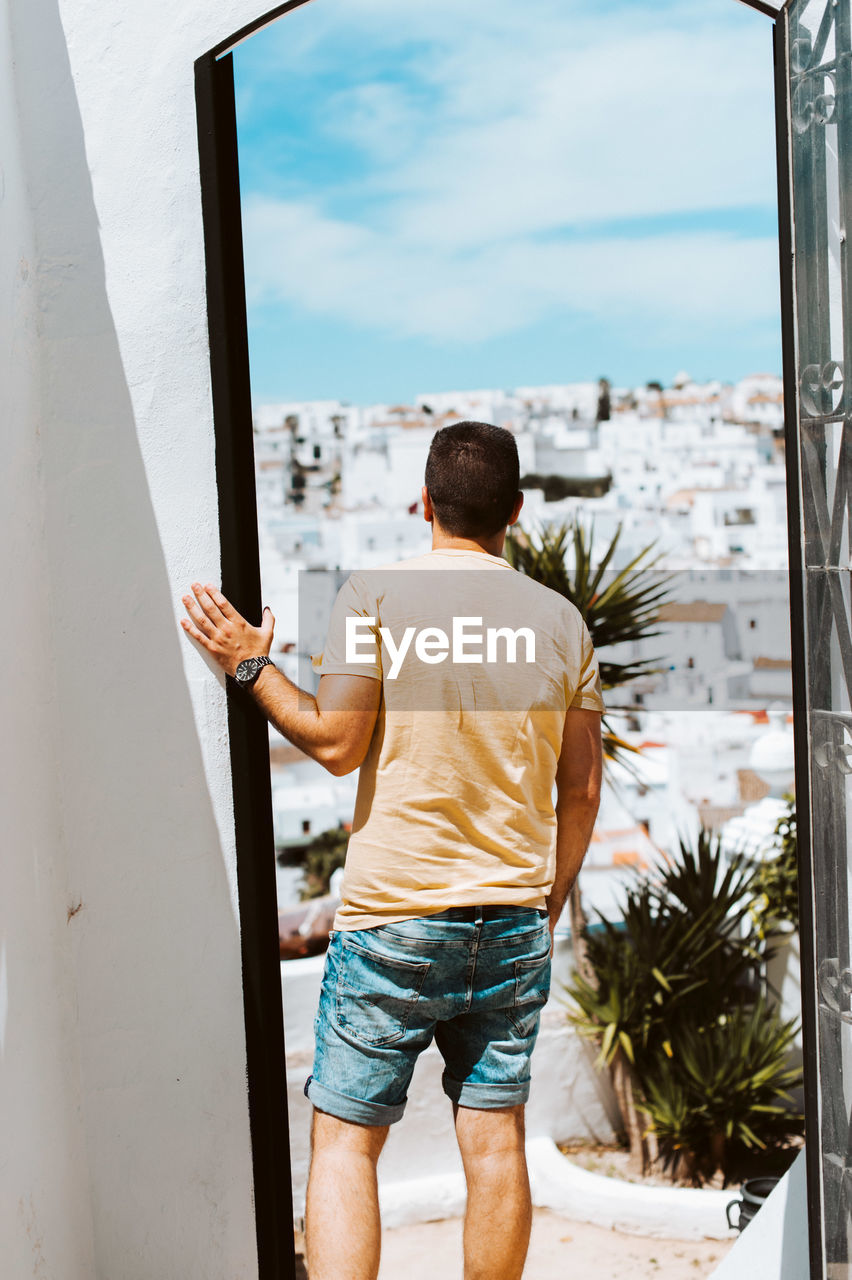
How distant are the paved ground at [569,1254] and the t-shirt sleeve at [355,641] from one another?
2706 mm

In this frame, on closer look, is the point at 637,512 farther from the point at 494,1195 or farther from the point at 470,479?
the point at 494,1195

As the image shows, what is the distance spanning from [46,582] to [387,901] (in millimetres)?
767

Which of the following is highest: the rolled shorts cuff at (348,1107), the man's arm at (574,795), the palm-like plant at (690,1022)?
the man's arm at (574,795)

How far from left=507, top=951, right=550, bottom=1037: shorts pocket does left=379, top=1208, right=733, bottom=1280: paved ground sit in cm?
225

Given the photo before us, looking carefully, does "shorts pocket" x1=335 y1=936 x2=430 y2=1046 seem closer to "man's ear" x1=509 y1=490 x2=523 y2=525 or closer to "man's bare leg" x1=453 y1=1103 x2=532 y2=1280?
"man's bare leg" x1=453 y1=1103 x2=532 y2=1280

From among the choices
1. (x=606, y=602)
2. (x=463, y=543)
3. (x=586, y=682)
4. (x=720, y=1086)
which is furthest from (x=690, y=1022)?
(x=463, y=543)

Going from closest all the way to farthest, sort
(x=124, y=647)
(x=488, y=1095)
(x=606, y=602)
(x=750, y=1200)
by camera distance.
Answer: (x=488, y=1095) < (x=124, y=647) < (x=750, y=1200) < (x=606, y=602)

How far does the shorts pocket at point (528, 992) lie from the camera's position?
170cm

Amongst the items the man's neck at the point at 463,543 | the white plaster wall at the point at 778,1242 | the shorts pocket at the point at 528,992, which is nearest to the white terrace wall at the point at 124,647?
the man's neck at the point at 463,543

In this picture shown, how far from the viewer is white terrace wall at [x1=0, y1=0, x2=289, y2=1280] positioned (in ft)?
5.79

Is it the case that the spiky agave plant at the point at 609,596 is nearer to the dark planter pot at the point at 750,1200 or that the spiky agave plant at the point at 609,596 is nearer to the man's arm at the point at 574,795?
the dark planter pot at the point at 750,1200

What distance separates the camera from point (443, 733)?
1.67m

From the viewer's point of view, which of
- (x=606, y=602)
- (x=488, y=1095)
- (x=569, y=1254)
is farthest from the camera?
(x=606, y=602)

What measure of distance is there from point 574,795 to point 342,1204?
72cm
